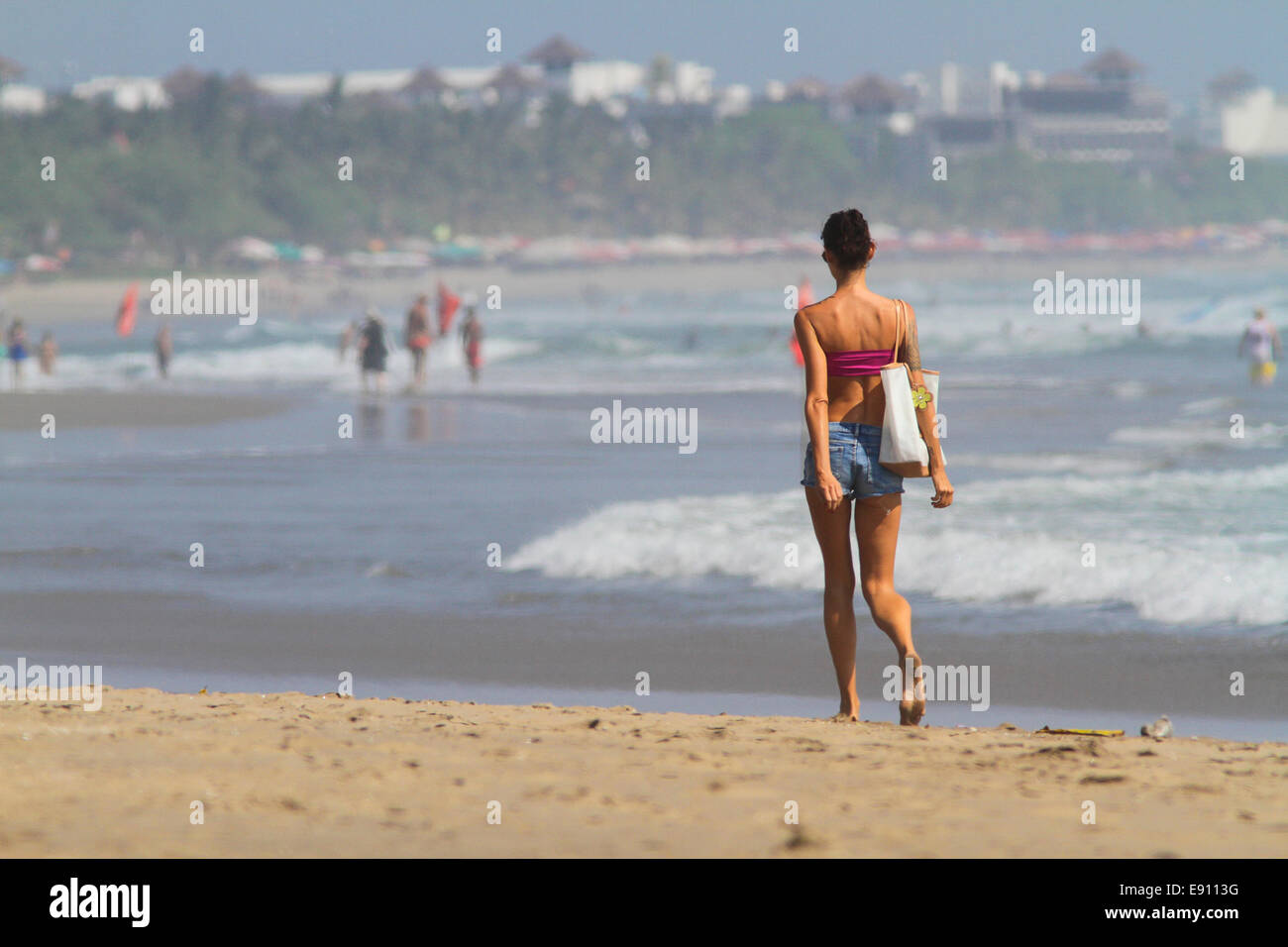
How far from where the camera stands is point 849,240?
577cm

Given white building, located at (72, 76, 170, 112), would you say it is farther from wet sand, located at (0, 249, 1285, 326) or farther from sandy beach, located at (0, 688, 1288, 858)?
sandy beach, located at (0, 688, 1288, 858)

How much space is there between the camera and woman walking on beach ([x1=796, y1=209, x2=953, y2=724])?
5699 mm

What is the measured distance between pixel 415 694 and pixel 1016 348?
35.7m

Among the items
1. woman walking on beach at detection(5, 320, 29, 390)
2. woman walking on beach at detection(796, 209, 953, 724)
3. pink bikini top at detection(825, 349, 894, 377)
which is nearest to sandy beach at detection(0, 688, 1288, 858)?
woman walking on beach at detection(796, 209, 953, 724)

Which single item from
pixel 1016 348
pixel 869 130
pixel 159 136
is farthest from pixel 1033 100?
pixel 1016 348

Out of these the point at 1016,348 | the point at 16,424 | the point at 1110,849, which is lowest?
the point at 1110,849

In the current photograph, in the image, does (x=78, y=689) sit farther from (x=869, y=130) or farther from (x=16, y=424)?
(x=869, y=130)

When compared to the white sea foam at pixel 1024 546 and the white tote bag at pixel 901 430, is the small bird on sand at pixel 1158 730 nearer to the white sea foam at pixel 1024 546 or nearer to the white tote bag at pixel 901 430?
the white tote bag at pixel 901 430

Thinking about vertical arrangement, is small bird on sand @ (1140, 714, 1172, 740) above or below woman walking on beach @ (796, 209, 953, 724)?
below

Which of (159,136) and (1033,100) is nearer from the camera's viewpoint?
(159,136)

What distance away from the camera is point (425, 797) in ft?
15.1

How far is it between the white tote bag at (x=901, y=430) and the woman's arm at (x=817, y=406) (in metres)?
0.19

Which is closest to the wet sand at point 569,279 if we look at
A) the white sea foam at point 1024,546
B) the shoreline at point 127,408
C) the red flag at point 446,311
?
the red flag at point 446,311

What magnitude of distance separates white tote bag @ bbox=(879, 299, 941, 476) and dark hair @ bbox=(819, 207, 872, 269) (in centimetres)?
28
